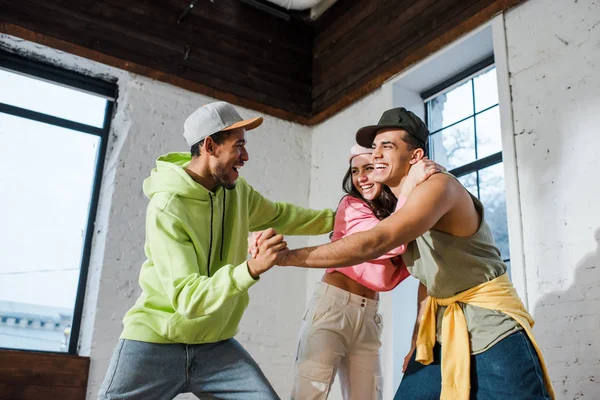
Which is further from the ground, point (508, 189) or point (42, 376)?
point (508, 189)

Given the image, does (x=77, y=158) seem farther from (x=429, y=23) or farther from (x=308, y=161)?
(x=429, y=23)

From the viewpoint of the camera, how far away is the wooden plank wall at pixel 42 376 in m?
3.52

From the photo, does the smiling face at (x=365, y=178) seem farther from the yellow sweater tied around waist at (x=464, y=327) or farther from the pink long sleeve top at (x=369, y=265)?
the yellow sweater tied around waist at (x=464, y=327)

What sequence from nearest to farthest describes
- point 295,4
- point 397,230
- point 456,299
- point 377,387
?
point 397,230, point 456,299, point 377,387, point 295,4

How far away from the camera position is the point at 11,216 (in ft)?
12.9

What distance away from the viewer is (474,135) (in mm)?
4035

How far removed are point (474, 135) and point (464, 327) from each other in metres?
2.40

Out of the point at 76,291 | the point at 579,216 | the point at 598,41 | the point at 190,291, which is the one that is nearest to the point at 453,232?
the point at 190,291

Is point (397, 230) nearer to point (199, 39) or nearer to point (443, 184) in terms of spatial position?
point (443, 184)

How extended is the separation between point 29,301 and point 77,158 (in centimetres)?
106

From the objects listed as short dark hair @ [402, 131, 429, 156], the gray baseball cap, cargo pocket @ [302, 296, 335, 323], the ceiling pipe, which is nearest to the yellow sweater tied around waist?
cargo pocket @ [302, 296, 335, 323]

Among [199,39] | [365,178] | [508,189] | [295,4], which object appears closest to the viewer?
[365,178]

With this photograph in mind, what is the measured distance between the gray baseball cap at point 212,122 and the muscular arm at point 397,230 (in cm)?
76

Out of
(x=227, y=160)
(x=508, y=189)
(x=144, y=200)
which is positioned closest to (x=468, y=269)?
(x=227, y=160)
